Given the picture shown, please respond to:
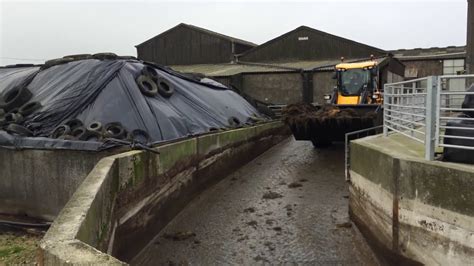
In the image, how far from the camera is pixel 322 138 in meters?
12.7

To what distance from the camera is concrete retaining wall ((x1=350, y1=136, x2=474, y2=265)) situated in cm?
439

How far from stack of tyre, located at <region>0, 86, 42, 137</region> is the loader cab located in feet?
30.7

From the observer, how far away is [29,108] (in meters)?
8.95

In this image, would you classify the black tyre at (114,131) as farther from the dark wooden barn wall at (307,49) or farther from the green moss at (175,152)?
→ the dark wooden barn wall at (307,49)

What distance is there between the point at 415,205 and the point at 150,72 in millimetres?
7489

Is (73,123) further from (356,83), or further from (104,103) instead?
(356,83)

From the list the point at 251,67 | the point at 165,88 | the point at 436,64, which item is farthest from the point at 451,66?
the point at 165,88

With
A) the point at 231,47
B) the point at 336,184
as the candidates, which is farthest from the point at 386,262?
the point at 231,47

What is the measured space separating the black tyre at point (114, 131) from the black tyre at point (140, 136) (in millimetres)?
157

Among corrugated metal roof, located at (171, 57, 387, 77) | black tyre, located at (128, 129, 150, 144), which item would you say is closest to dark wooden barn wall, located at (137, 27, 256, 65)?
corrugated metal roof, located at (171, 57, 387, 77)

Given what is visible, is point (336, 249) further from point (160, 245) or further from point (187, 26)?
point (187, 26)

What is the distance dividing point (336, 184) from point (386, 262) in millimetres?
4440

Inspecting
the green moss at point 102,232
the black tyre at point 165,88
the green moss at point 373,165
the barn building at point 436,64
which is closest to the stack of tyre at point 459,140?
the green moss at point 373,165

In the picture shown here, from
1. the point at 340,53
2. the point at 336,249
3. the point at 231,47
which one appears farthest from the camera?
the point at 231,47
